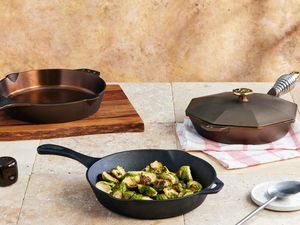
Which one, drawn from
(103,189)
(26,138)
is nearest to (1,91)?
(26,138)

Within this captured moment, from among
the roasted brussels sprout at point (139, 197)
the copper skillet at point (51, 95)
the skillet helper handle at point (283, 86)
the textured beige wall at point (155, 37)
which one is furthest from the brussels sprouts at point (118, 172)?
the textured beige wall at point (155, 37)

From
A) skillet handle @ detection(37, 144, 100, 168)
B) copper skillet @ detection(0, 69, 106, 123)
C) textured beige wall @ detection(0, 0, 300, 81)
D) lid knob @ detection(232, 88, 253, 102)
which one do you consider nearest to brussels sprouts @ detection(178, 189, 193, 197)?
skillet handle @ detection(37, 144, 100, 168)

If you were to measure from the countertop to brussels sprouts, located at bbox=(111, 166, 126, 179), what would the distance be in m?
0.07

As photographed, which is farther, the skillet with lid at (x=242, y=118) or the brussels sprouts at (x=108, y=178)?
the skillet with lid at (x=242, y=118)

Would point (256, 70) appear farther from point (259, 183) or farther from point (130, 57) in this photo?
point (259, 183)

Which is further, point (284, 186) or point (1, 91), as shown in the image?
point (1, 91)

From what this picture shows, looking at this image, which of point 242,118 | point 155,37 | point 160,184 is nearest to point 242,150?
point 242,118

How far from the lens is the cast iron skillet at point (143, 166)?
1426 millimetres

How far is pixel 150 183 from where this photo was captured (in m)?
1.52

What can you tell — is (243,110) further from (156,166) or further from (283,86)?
(156,166)

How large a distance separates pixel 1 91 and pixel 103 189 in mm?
729

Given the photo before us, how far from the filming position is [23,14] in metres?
2.50

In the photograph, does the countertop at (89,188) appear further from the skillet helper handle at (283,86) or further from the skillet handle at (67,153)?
the skillet helper handle at (283,86)

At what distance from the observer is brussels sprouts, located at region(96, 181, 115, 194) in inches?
58.4
